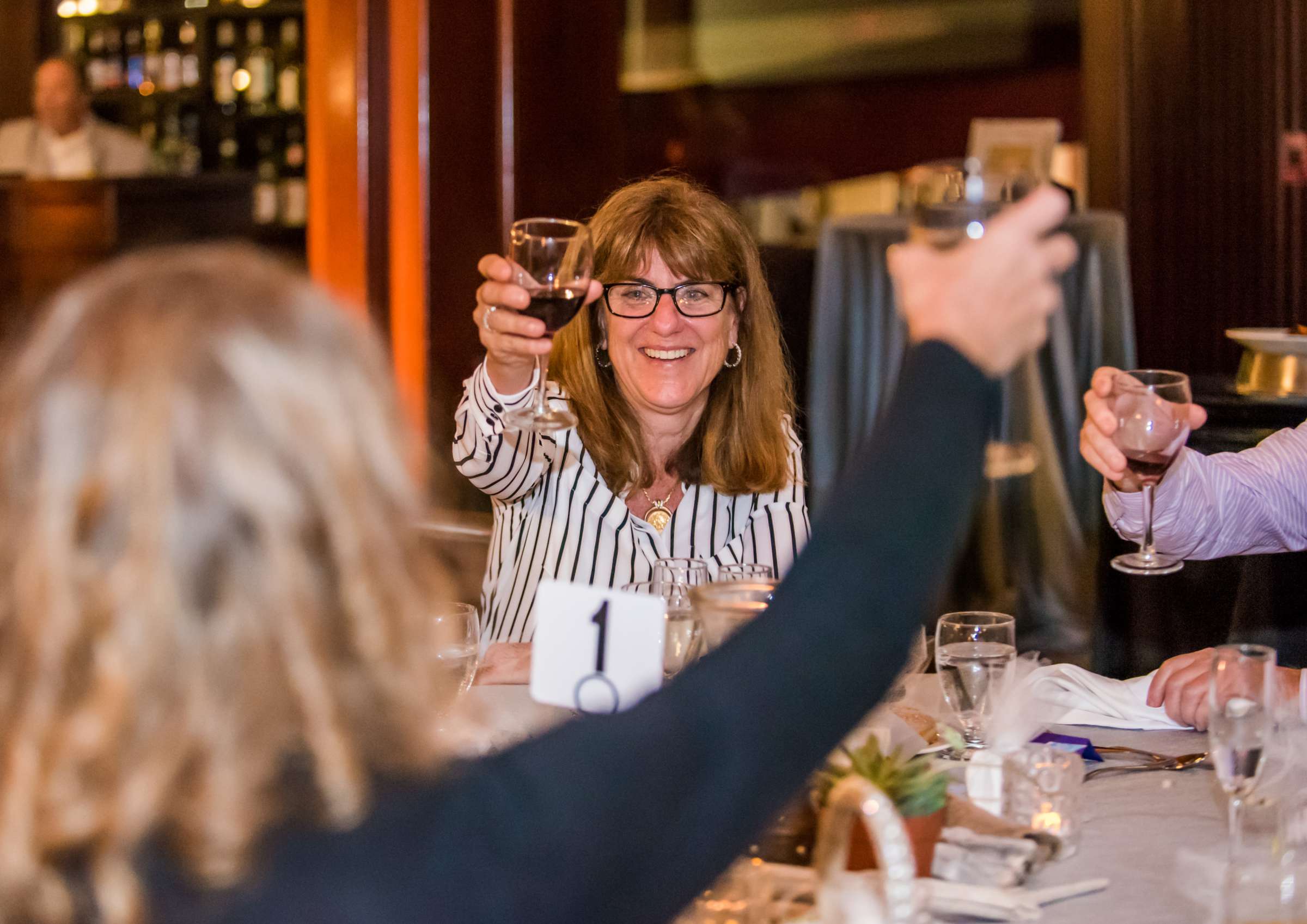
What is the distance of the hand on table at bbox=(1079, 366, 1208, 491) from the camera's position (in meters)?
1.68

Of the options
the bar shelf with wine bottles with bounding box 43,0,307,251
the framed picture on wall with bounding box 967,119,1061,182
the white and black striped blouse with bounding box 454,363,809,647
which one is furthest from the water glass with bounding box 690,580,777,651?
the bar shelf with wine bottles with bounding box 43,0,307,251

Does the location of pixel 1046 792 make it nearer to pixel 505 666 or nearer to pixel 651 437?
pixel 505 666

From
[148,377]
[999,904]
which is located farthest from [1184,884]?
[148,377]

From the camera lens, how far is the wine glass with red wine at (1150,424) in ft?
5.39

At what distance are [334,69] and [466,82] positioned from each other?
Result: 0.49 metres

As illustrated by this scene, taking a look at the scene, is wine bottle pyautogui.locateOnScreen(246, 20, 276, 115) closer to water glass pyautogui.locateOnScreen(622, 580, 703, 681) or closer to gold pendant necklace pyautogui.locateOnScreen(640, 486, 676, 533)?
gold pendant necklace pyautogui.locateOnScreen(640, 486, 676, 533)

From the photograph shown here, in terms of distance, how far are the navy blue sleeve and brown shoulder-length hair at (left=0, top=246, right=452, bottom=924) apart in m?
0.04

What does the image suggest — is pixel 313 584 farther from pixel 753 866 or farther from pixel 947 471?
pixel 753 866

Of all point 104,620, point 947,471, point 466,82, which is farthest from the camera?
point 466,82

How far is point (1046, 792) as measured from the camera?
1.21 meters

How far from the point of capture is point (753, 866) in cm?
105

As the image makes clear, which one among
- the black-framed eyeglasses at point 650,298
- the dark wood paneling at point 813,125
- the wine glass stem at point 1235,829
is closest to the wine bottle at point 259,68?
the dark wood paneling at point 813,125

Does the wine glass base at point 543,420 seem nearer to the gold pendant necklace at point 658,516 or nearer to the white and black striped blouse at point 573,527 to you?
the white and black striped blouse at point 573,527

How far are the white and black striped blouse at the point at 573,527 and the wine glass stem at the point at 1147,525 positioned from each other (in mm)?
578
